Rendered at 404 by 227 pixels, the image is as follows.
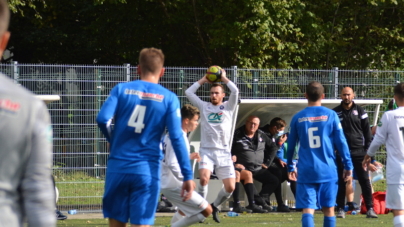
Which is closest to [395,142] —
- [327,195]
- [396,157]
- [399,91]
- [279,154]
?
[396,157]

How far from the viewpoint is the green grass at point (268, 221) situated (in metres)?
10.7

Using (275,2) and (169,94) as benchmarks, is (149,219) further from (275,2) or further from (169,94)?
(275,2)

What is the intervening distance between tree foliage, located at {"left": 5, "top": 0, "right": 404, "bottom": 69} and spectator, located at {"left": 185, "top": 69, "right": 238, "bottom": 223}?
973 centimetres

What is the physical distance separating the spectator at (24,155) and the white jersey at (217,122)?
7.89 metres

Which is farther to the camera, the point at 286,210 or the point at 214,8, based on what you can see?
the point at 214,8

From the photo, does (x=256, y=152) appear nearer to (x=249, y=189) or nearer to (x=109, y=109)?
(x=249, y=189)

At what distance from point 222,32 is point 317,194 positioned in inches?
526

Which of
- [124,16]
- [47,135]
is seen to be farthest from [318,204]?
[124,16]

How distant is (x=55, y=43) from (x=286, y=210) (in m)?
14.8

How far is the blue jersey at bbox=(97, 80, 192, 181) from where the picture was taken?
17.3 ft

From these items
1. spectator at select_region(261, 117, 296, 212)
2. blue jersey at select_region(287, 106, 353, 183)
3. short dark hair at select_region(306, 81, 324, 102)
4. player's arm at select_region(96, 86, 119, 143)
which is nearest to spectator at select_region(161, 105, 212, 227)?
blue jersey at select_region(287, 106, 353, 183)

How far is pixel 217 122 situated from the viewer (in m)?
10.6

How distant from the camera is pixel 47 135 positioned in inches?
101

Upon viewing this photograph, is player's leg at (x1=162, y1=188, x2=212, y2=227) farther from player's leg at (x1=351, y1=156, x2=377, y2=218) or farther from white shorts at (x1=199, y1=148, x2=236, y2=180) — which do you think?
player's leg at (x1=351, y1=156, x2=377, y2=218)
